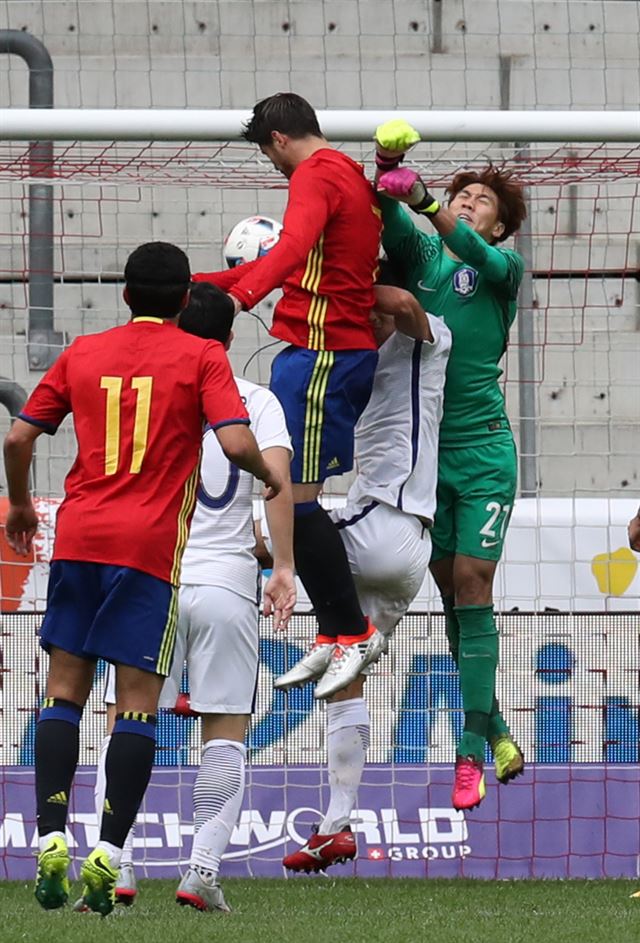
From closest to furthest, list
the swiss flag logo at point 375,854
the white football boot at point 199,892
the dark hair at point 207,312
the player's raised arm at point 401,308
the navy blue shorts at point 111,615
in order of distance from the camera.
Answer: the navy blue shorts at point 111,615, the white football boot at point 199,892, the dark hair at point 207,312, the player's raised arm at point 401,308, the swiss flag logo at point 375,854

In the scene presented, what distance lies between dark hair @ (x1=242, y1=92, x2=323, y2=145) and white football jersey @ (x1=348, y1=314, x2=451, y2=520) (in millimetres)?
817

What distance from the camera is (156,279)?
14.4 ft

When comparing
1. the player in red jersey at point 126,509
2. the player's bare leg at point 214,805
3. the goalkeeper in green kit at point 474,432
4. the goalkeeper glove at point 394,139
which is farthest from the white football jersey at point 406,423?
the player in red jersey at point 126,509

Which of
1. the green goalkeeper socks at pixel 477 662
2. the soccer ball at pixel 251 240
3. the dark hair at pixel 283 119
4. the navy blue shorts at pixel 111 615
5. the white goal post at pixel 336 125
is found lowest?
the green goalkeeper socks at pixel 477 662

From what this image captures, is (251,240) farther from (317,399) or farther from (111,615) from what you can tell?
(111,615)

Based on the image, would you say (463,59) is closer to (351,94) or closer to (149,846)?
(351,94)

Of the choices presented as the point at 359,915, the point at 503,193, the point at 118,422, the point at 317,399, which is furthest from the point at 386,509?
the point at 118,422

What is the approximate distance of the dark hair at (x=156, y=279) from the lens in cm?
439

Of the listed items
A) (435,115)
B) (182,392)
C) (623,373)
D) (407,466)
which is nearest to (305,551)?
(407,466)

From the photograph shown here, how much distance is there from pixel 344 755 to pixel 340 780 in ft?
0.30

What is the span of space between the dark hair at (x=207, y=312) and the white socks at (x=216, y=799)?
1.29m

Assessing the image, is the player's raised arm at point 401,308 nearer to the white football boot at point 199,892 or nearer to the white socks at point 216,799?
the white socks at point 216,799

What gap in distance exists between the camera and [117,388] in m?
4.32

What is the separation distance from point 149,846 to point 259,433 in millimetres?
2704
